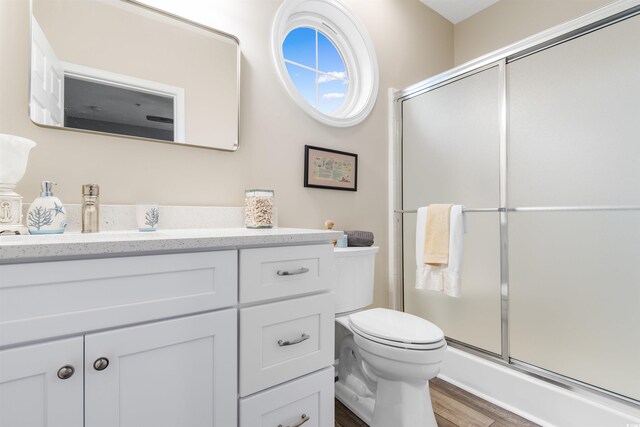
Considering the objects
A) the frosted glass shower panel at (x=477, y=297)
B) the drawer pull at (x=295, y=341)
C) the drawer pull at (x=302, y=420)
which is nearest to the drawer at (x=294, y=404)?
the drawer pull at (x=302, y=420)

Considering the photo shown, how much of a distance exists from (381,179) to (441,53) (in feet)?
4.44

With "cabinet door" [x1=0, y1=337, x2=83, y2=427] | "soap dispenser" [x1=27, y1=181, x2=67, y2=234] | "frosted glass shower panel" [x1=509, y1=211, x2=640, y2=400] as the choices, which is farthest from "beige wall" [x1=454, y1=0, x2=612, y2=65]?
"cabinet door" [x1=0, y1=337, x2=83, y2=427]

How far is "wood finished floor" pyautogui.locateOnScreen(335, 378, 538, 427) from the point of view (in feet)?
4.68

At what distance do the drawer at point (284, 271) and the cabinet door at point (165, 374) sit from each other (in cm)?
10

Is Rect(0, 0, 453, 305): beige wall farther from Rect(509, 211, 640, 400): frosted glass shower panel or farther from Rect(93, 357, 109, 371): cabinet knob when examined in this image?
Rect(509, 211, 640, 400): frosted glass shower panel

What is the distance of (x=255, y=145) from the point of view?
1568mm

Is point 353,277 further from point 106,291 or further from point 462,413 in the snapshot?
point 106,291

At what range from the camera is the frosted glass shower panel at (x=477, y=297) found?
5.72 feet

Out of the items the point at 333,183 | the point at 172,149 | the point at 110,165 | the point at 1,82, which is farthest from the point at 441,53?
the point at 1,82

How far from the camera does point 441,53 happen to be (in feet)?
8.59

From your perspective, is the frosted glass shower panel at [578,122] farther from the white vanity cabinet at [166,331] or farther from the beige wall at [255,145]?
the white vanity cabinet at [166,331]

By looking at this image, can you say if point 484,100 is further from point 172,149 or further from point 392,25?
point 172,149

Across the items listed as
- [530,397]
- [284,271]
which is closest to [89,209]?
[284,271]

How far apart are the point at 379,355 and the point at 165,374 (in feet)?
2.58
